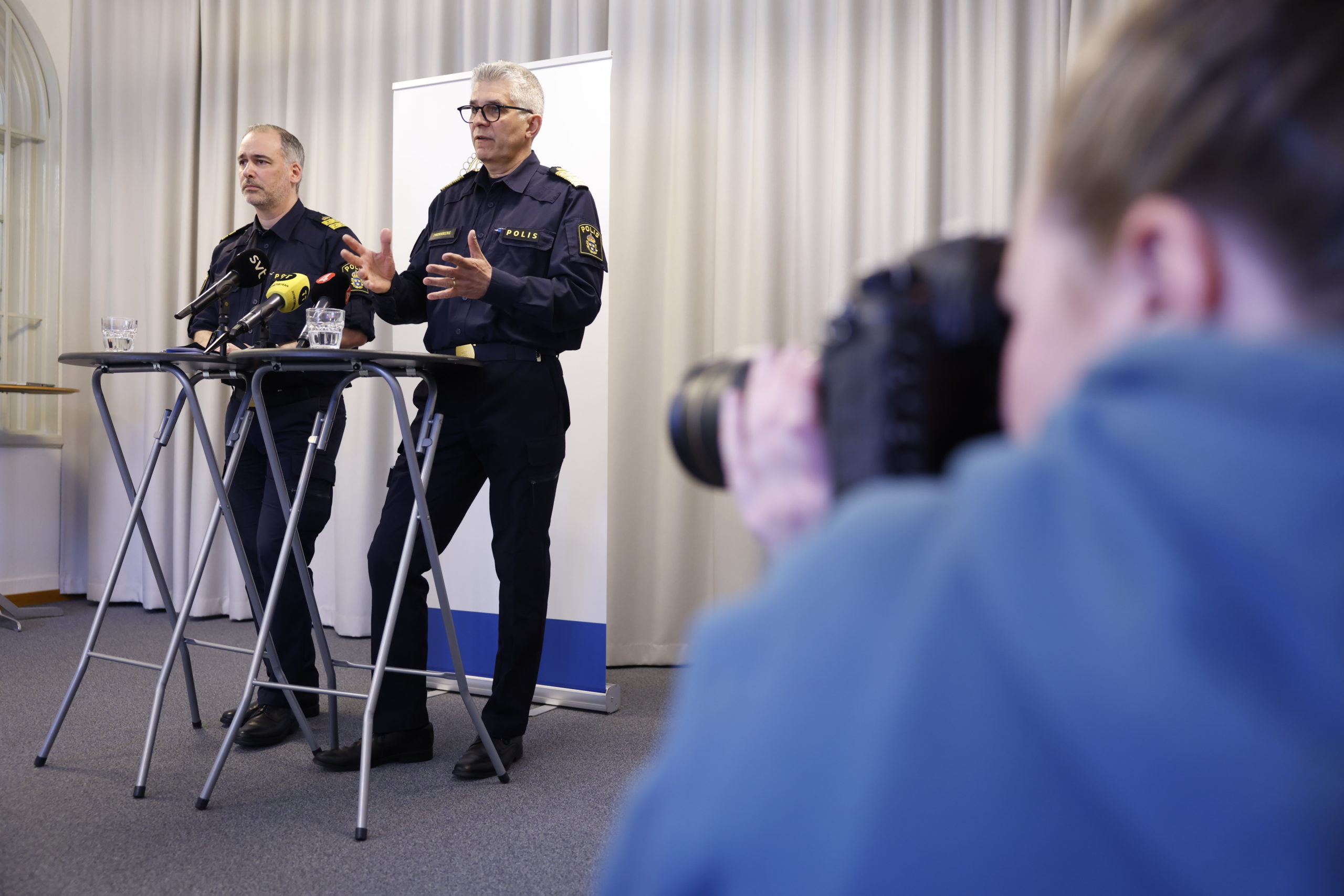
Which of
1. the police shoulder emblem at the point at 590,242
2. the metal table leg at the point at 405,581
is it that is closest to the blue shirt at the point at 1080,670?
the metal table leg at the point at 405,581

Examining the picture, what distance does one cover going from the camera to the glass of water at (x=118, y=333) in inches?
94.0

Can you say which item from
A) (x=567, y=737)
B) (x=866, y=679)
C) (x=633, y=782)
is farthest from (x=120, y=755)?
(x=866, y=679)

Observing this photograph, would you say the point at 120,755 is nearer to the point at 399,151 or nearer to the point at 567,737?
the point at 567,737

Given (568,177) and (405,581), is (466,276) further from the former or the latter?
(405,581)

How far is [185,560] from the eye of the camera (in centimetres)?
452

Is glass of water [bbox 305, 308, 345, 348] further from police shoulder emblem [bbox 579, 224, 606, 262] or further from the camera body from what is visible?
the camera body

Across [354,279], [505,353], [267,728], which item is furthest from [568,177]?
[267,728]

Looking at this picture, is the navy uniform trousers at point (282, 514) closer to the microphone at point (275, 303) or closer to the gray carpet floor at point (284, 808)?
the gray carpet floor at point (284, 808)

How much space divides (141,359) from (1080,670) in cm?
219

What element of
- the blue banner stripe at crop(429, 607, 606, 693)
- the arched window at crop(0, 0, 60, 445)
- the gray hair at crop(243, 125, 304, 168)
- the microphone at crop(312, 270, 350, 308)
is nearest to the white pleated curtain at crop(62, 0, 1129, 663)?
the gray hair at crop(243, 125, 304, 168)

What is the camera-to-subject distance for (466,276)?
2.21 meters

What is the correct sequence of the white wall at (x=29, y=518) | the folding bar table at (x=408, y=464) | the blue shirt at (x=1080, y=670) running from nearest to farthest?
the blue shirt at (x=1080, y=670) < the folding bar table at (x=408, y=464) < the white wall at (x=29, y=518)

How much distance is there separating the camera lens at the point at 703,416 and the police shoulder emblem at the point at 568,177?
215 cm

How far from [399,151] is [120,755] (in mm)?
2010
